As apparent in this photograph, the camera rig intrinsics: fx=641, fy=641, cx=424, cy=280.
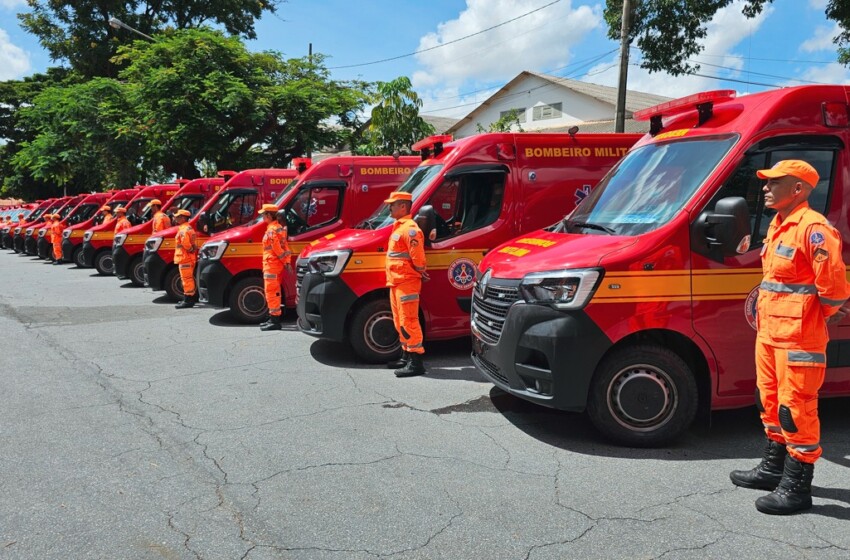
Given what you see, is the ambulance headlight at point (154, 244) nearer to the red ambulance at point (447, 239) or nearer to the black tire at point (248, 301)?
the black tire at point (248, 301)

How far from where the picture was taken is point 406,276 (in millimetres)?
6145

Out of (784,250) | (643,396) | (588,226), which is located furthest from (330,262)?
(784,250)

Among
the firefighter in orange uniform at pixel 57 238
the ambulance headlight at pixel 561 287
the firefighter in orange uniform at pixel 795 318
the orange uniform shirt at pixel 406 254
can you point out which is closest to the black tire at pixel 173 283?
the orange uniform shirt at pixel 406 254

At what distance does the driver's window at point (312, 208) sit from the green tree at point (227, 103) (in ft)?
36.6

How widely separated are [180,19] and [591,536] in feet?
111

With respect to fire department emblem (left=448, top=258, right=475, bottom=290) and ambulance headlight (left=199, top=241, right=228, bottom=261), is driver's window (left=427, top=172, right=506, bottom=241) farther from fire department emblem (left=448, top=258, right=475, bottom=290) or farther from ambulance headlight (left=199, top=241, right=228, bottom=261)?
ambulance headlight (left=199, top=241, right=228, bottom=261)

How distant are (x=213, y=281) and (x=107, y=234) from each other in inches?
370

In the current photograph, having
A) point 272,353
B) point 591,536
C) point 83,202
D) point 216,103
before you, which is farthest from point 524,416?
point 83,202

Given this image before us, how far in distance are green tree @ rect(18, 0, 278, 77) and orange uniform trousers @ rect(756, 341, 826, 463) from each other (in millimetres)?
31627

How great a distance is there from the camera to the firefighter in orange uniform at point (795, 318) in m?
3.29

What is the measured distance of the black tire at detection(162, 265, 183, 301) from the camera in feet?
38.5

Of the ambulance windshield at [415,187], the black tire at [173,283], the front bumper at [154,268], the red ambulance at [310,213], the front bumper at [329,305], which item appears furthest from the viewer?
the black tire at [173,283]

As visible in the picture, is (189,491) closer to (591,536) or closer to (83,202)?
(591,536)

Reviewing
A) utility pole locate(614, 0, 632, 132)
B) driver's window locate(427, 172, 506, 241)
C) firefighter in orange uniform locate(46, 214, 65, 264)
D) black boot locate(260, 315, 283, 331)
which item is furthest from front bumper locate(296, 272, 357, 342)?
firefighter in orange uniform locate(46, 214, 65, 264)
